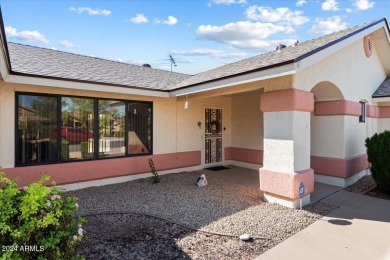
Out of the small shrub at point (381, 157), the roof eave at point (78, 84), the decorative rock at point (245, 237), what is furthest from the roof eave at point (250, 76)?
the small shrub at point (381, 157)

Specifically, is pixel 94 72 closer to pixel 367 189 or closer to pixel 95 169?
pixel 95 169

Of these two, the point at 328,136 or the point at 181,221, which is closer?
the point at 181,221

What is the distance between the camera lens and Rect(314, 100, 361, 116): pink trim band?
859 centimetres

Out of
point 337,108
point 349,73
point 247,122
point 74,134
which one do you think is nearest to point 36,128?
point 74,134

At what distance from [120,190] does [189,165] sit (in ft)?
13.2

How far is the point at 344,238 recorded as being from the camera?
16.0 feet

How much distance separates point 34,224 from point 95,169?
639cm

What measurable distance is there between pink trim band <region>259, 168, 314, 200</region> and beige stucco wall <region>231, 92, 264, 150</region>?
5.04 m

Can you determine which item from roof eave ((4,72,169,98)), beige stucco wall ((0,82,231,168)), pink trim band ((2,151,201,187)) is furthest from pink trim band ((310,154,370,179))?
roof eave ((4,72,169,98))

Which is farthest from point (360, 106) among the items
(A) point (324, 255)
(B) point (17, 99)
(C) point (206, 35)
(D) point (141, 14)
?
(C) point (206, 35)

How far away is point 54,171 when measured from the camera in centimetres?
772

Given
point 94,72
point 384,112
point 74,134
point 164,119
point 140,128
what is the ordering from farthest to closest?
point 384,112
point 164,119
point 140,128
point 94,72
point 74,134

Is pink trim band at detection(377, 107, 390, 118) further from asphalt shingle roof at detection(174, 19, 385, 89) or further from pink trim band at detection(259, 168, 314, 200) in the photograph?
pink trim band at detection(259, 168, 314, 200)

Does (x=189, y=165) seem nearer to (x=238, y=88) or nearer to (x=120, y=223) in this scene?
(x=238, y=88)
